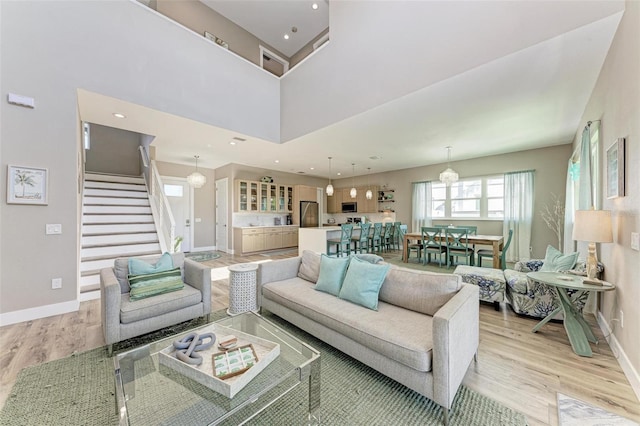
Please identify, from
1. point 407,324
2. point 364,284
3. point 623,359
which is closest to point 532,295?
point 623,359

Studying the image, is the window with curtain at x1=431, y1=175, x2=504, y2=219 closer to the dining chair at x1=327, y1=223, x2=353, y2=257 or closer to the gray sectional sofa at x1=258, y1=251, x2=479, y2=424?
the dining chair at x1=327, y1=223, x2=353, y2=257

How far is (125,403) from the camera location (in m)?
1.22

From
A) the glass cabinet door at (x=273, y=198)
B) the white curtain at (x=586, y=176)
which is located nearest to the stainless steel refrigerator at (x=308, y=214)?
the glass cabinet door at (x=273, y=198)

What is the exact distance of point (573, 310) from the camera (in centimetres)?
234

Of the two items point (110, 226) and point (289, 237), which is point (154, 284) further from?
point (289, 237)

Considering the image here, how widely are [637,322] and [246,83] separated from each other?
→ 18.5 ft

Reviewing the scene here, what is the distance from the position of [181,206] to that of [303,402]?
7446mm

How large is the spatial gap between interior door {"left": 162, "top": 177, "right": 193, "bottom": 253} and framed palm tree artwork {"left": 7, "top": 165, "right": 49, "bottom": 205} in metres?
4.48

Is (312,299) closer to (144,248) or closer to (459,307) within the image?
(459,307)

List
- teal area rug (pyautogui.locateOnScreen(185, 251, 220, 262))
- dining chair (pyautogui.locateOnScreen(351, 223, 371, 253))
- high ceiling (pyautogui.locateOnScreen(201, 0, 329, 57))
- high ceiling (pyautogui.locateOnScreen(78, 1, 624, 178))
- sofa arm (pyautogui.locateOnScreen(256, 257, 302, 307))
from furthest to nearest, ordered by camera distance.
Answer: teal area rug (pyautogui.locateOnScreen(185, 251, 220, 262))
dining chair (pyautogui.locateOnScreen(351, 223, 371, 253))
high ceiling (pyautogui.locateOnScreen(201, 0, 329, 57))
sofa arm (pyautogui.locateOnScreen(256, 257, 302, 307))
high ceiling (pyautogui.locateOnScreen(78, 1, 624, 178))

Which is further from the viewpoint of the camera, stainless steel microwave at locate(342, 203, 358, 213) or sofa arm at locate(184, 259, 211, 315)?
stainless steel microwave at locate(342, 203, 358, 213)

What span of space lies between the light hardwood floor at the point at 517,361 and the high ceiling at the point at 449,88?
9.12 feet

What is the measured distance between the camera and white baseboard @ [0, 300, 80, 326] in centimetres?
278

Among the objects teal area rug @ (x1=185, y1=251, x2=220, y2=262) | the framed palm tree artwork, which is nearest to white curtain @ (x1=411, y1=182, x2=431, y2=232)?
teal area rug @ (x1=185, y1=251, x2=220, y2=262)
